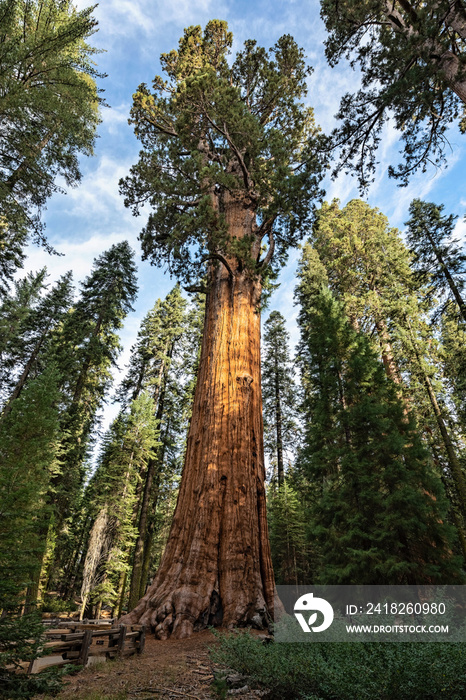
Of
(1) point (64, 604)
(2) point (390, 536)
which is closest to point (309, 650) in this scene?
(2) point (390, 536)

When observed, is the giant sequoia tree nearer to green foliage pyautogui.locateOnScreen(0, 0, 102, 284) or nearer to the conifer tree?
green foliage pyautogui.locateOnScreen(0, 0, 102, 284)

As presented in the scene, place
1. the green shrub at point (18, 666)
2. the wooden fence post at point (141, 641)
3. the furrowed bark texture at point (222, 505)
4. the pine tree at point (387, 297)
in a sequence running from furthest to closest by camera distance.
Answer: the pine tree at point (387, 297) → the furrowed bark texture at point (222, 505) → the wooden fence post at point (141, 641) → the green shrub at point (18, 666)

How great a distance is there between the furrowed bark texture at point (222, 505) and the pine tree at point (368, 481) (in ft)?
15.0

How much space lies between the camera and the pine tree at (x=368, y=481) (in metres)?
9.41

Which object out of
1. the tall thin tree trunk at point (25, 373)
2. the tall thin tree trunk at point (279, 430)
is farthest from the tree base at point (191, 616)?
the tall thin tree trunk at point (25, 373)

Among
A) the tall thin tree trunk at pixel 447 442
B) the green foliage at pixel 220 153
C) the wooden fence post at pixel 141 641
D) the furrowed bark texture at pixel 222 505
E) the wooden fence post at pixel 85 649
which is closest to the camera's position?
the wooden fence post at pixel 85 649

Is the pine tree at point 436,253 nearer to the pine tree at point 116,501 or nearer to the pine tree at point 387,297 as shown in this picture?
the pine tree at point 387,297

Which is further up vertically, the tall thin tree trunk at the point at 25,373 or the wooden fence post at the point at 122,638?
the tall thin tree trunk at the point at 25,373

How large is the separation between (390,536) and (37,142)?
14959 millimetres

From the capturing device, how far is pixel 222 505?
6.55 m

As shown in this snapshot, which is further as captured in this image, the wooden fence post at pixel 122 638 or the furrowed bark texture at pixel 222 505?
the furrowed bark texture at pixel 222 505

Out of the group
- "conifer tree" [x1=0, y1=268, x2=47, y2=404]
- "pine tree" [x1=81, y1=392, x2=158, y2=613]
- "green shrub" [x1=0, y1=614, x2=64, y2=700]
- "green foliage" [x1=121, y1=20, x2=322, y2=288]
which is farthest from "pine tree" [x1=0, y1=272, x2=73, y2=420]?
"green shrub" [x1=0, y1=614, x2=64, y2=700]

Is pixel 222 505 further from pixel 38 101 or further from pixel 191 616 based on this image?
pixel 38 101

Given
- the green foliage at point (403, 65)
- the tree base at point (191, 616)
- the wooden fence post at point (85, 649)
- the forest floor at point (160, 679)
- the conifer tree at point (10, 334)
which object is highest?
the conifer tree at point (10, 334)
